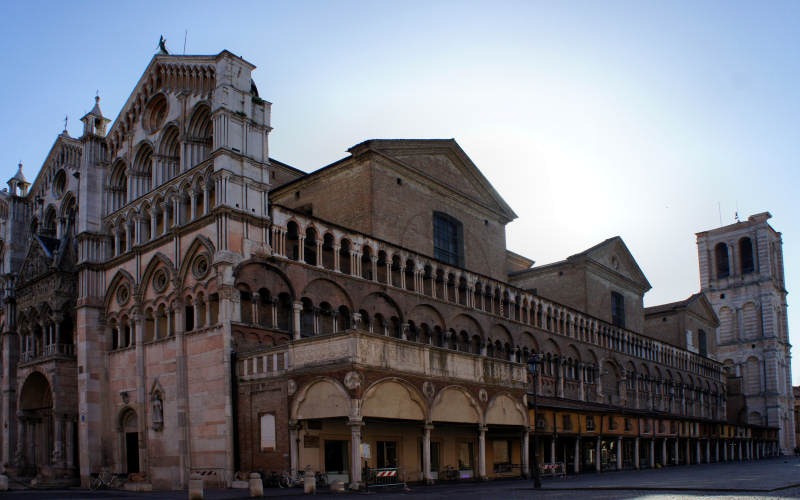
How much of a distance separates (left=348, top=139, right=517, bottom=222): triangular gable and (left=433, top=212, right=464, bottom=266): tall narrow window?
206cm

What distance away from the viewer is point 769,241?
92000 millimetres

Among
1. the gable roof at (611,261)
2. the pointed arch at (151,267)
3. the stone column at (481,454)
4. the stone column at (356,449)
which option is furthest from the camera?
the gable roof at (611,261)

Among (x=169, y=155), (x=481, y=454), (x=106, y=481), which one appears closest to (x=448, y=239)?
(x=169, y=155)

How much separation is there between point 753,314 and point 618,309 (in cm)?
3352

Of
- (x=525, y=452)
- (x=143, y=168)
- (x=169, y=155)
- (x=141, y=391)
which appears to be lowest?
(x=525, y=452)

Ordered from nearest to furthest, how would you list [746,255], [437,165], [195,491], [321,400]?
[195,491]
[321,400]
[437,165]
[746,255]

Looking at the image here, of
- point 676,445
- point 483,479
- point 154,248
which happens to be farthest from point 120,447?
point 676,445

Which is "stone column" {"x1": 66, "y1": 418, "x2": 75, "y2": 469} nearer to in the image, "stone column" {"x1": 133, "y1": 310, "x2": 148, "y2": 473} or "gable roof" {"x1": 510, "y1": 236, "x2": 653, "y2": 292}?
"stone column" {"x1": 133, "y1": 310, "x2": 148, "y2": 473}

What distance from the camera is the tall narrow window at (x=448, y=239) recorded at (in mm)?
47406

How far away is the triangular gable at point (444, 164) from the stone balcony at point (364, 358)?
50.6 feet

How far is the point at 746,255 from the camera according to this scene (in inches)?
3711

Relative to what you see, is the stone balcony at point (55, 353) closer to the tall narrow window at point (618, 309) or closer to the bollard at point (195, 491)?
the bollard at point (195, 491)

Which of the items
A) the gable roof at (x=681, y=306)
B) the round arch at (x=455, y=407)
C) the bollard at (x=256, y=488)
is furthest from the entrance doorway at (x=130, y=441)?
the gable roof at (x=681, y=306)

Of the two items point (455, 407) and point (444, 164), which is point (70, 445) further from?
point (444, 164)
